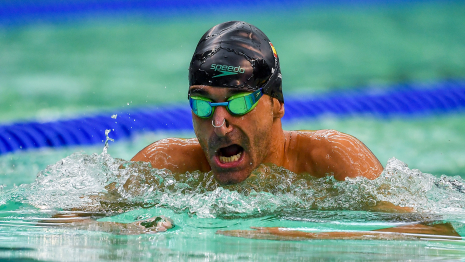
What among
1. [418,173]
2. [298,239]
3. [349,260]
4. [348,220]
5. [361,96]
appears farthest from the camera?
[361,96]

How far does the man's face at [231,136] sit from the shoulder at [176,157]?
1.08 ft

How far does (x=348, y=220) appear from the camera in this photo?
2.16 metres

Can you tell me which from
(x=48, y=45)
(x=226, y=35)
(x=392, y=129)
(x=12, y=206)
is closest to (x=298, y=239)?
(x=226, y=35)

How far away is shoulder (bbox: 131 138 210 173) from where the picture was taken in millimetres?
2670

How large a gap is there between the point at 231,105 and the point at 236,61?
193 mm

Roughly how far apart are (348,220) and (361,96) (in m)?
3.68

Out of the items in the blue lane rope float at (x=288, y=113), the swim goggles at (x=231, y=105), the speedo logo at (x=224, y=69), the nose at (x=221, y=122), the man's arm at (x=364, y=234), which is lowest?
the man's arm at (x=364, y=234)

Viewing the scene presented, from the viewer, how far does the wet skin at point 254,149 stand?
2295mm

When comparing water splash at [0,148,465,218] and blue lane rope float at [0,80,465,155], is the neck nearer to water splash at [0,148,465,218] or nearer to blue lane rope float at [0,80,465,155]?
water splash at [0,148,465,218]

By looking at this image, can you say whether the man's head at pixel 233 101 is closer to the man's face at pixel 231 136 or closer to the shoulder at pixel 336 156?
the man's face at pixel 231 136

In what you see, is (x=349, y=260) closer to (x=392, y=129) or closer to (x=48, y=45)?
(x=392, y=129)

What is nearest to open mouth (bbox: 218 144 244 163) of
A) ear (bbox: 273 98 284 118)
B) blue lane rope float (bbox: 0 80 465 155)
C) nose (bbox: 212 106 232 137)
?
nose (bbox: 212 106 232 137)

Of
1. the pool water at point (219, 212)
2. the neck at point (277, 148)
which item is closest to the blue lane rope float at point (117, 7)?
the pool water at point (219, 212)

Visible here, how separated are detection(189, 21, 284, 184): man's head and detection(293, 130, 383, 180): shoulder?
247 millimetres
